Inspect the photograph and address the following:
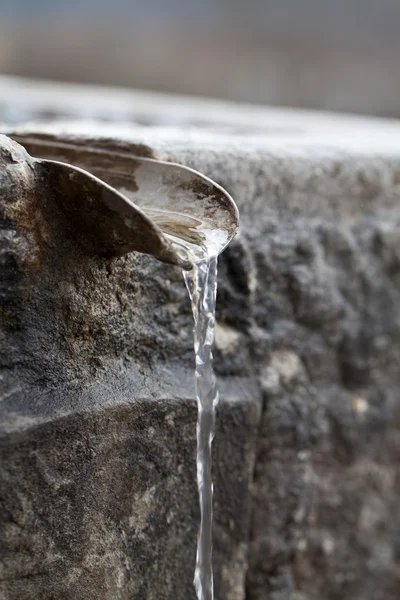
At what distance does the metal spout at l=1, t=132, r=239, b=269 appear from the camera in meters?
0.78

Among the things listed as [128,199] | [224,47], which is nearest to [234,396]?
[128,199]

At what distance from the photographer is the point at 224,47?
5.23m

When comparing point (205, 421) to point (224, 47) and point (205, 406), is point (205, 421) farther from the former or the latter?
point (224, 47)

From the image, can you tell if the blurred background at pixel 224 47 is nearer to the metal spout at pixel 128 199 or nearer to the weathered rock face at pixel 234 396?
the weathered rock face at pixel 234 396

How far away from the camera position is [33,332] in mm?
864

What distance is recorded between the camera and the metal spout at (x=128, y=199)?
2.57 ft

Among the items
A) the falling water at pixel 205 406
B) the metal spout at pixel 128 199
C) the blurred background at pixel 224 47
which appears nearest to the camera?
the metal spout at pixel 128 199

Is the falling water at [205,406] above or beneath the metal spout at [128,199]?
beneath

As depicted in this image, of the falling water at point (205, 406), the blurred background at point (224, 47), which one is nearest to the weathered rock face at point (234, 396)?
the falling water at point (205, 406)

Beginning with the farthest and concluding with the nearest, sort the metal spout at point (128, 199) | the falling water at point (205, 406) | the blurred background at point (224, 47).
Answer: the blurred background at point (224, 47) → the falling water at point (205, 406) → the metal spout at point (128, 199)

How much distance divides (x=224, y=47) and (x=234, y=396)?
4.54 meters

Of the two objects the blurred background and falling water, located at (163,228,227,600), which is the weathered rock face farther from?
the blurred background

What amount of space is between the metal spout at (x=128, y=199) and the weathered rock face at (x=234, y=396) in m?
0.05

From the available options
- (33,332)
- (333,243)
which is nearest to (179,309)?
(33,332)
